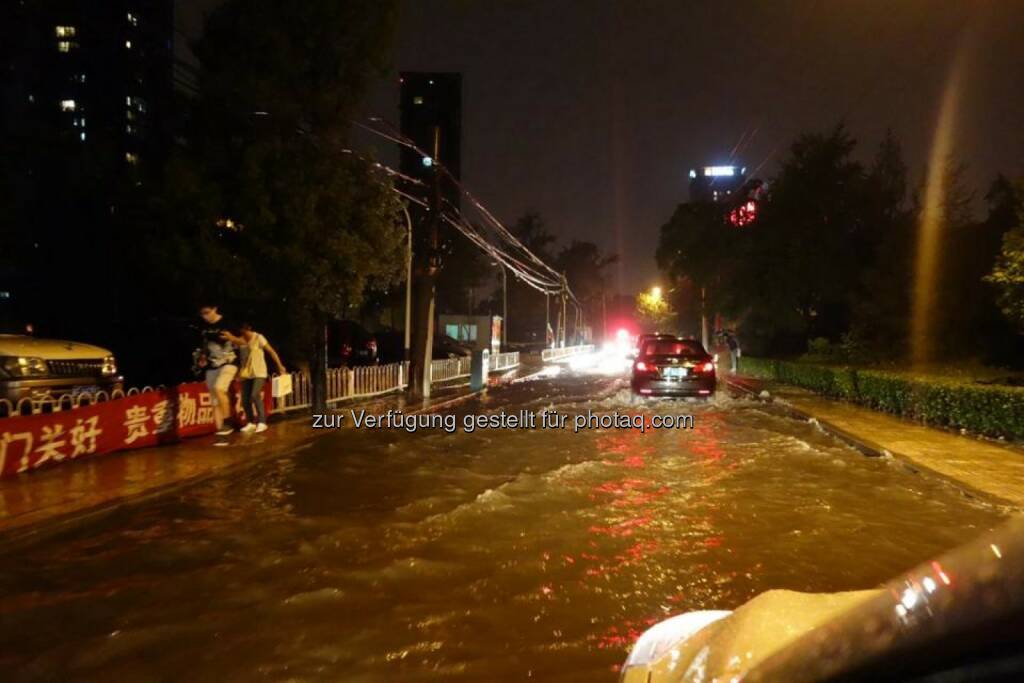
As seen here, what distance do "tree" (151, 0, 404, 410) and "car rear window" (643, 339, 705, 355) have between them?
7104mm

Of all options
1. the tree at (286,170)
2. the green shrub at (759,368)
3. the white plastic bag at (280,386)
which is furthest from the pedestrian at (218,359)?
the green shrub at (759,368)

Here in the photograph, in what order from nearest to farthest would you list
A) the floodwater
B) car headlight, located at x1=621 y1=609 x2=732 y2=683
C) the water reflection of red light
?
the water reflection of red light → car headlight, located at x1=621 y1=609 x2=732 y2=683 → the floodwater

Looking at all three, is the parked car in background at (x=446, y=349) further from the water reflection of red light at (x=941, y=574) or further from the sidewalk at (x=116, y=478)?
the water reflection of red light at (x=941, y=574)

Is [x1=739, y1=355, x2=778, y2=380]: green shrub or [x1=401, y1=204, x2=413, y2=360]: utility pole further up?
[x1=401, y1=204, x2=413, y2=360]: utility pole

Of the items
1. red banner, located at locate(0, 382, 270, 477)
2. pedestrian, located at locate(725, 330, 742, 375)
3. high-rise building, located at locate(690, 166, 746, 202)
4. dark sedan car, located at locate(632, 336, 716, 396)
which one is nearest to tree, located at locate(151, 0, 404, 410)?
red banner, located at locate(0, 382, 270, 477)

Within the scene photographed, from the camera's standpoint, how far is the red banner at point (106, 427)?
28.6 ft

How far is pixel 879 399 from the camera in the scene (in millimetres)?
16453

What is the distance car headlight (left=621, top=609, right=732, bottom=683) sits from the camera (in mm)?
2830

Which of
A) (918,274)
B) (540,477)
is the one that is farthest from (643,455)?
(918,274)

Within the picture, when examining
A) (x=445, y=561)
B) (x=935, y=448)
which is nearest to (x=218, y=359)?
(x=445, y=561)

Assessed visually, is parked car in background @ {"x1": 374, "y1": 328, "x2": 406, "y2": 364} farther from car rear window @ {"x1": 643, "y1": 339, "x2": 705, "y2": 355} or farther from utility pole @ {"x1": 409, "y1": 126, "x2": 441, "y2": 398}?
car rear window @ {"x1": 643, "y1": 339, "x2": 705, "y2": 355}

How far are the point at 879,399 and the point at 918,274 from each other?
18.2ft

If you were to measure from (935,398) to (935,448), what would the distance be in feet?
9.27

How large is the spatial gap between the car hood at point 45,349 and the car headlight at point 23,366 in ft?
0.27
